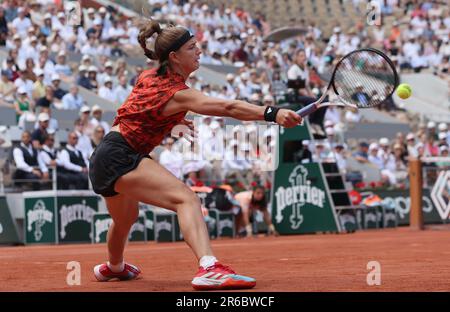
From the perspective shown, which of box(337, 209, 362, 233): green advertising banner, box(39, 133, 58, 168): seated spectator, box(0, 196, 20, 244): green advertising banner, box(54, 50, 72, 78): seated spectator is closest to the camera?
box(0, 196, 20, 244): green advertising banner

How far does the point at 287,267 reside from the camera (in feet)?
34.0

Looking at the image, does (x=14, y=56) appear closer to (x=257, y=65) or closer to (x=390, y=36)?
(x=257, y=65)

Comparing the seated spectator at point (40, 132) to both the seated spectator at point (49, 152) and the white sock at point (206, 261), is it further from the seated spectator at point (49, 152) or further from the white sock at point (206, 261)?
the white sock at point (206, 261)

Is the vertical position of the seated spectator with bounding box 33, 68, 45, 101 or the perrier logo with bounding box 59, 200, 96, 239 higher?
the seated spectator with bounding box 33, 68, 45, 101

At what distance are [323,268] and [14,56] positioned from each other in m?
14.9

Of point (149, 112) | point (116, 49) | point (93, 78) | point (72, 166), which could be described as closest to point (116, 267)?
point (149, 112)

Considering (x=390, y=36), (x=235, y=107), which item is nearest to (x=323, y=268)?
(x=235, y=107)

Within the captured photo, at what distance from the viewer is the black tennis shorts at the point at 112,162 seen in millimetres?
8117

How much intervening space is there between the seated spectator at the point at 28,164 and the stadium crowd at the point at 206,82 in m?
0.02

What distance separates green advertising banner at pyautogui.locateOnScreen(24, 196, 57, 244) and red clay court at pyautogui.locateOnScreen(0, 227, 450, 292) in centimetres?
470

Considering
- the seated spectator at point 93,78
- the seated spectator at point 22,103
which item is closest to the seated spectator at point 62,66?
the seated spectator at point 93,78

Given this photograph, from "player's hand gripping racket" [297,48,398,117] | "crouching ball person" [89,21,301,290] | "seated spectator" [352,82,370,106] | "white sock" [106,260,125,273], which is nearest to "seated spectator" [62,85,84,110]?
"player's hand gripping racket" [297,48,398,117]

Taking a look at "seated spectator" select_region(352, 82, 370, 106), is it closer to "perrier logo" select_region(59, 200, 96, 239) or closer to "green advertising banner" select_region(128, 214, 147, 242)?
"green advertising banner" select_region(128, 214, 147, 242)

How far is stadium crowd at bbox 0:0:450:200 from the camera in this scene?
20.4 metres
